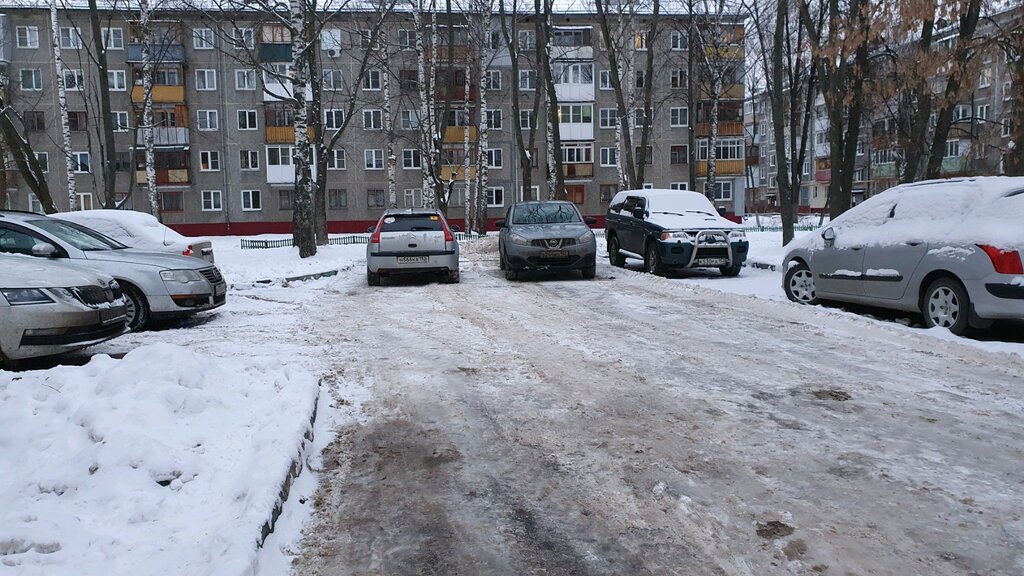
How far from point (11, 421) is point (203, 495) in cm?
145

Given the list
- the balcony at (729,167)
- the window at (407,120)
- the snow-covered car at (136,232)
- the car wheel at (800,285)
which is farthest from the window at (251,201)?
the car wheel at (800,285)

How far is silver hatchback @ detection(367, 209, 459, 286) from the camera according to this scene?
1464 centimetres

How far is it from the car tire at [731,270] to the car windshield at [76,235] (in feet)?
37.2

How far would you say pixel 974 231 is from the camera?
8195mm

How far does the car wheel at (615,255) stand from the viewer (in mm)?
18062

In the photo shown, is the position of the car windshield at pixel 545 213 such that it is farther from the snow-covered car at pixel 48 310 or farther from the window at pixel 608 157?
the window at pixel 608 157

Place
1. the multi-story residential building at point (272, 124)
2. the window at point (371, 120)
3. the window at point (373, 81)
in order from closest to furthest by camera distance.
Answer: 1. the multi-story residential building at point (272, 124)
2. the window at point (371, 120)
3. the window at point (373, 81)

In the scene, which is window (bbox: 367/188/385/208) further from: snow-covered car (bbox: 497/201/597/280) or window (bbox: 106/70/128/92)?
snow-covered car (bbox: 497/201/597/280)

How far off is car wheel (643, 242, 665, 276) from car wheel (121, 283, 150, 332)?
9.80 meters

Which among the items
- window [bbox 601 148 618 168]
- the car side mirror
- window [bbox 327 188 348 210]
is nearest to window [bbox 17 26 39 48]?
window [bbox 327 188 348 210]

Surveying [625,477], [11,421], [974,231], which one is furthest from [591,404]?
[974,231]

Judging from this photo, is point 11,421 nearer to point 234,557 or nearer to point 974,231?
point 234,557

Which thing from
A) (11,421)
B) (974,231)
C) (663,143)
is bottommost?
(11,421)

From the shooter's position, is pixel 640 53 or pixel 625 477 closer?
pixel 625 477
